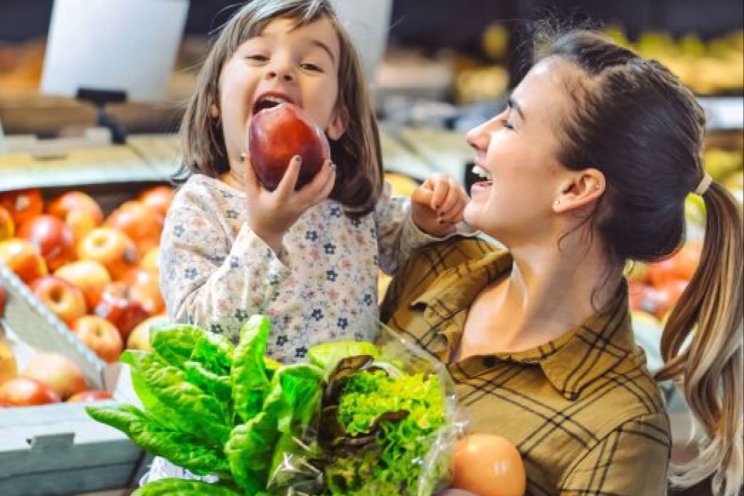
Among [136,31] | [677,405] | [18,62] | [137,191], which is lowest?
[677,405]

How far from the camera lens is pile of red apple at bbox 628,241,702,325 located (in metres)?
3.19

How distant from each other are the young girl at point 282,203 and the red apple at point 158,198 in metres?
0.78

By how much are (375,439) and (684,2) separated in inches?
134

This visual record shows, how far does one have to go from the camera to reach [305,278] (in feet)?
5.99

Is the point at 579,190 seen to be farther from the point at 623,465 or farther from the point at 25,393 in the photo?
the point at 25,393

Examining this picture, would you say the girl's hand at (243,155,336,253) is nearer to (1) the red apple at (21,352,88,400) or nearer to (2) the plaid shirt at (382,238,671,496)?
(2) the plaid shirt at (382,238,671,496)

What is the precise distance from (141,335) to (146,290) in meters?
0.12

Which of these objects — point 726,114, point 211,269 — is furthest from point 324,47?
point 726,114

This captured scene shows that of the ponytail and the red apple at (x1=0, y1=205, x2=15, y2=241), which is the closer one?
the ponytail

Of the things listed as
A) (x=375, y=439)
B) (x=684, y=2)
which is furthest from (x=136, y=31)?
(x=684, y=2)

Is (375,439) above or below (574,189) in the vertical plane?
below

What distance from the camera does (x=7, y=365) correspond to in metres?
2.33

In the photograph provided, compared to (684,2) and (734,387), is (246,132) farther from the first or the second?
(684,2)

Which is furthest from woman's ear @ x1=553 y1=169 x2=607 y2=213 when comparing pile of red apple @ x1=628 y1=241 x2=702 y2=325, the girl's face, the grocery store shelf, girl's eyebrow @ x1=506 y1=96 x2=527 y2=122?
the grocery store shelf
